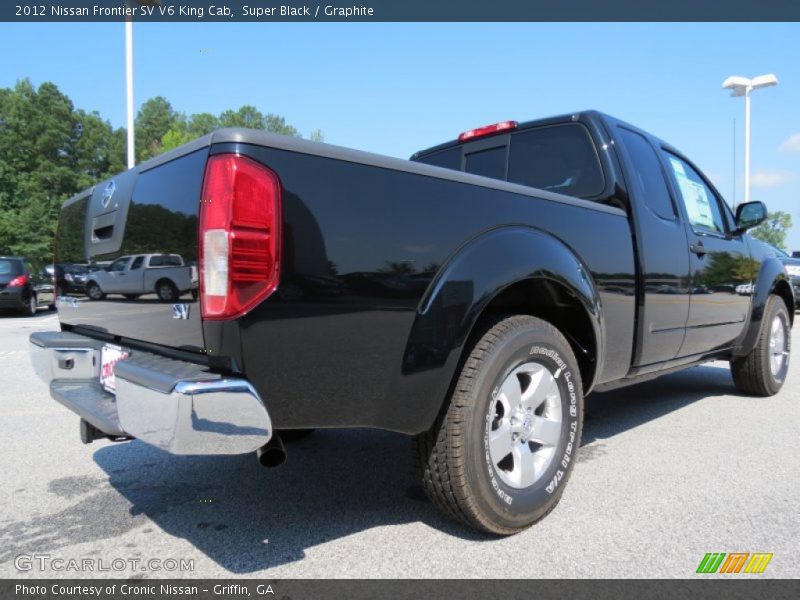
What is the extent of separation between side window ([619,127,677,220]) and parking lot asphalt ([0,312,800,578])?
1.48 m

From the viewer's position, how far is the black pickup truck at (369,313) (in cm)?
177

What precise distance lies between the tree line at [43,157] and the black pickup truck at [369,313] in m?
34.4

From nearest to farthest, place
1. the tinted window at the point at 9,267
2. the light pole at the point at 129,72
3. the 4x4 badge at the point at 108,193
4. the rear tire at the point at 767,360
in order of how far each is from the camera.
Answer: the 4x4 badge at the point at 108,193, the rear tire at the point at 767,360, the light pole at the point at 129,72, the tinted window at the point at 9,267

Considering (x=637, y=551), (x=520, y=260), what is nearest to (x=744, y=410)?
(x=637, y=551)

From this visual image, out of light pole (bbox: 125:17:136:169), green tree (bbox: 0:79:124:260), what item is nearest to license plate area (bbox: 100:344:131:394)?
light pole (bbox: 125:17:136:169)

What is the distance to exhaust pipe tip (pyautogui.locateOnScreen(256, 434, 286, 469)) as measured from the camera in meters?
1.96

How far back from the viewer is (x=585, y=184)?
3.41 meters

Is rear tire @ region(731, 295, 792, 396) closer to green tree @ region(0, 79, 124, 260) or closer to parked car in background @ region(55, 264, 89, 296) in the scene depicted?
parked car in background @ region(55, 264, 89, 296)

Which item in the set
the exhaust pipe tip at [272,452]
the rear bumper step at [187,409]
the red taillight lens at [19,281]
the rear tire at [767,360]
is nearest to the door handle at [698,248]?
the rear tire at [767,360]

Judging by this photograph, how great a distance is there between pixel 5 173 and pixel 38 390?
3848 cm

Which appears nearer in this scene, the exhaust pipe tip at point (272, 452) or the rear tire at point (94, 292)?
the exhaust pipe tip at point (272, 452)

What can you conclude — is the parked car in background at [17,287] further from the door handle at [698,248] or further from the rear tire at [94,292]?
the door handle at [698,248]

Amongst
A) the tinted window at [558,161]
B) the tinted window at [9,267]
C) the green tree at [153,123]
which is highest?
the green tree at [153,123]
